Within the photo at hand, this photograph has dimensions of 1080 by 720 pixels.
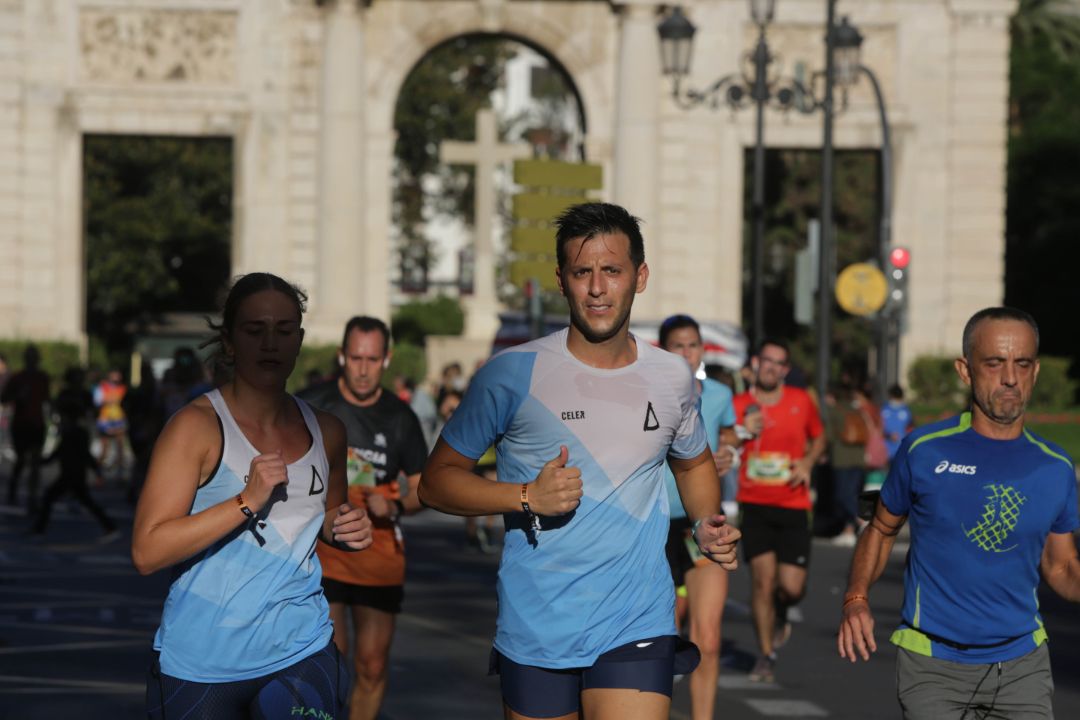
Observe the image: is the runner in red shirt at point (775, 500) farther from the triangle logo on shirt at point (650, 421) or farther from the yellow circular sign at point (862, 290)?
the yellow circular sign at point (862, 290)

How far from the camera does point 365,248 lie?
136 feet

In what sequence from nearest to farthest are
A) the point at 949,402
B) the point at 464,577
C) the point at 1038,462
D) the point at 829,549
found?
the point at 1038,462 < the point at 464,577 < the point at 829,549 < the point at 949,402

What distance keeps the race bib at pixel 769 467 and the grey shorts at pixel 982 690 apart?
6114 millimetres

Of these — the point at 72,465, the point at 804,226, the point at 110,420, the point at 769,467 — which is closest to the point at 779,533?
the point at 769,467

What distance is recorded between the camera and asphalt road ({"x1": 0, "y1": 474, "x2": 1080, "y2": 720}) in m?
10.9

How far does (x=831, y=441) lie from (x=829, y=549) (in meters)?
1.33

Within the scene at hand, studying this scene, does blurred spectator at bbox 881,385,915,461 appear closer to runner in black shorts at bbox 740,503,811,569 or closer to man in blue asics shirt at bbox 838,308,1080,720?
runner in black shorts at bbox 740,503,811,569

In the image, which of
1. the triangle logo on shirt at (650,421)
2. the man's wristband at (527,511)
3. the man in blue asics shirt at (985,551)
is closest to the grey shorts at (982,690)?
the man in blue asics shirt at (985,551)

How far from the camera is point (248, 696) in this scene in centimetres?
566

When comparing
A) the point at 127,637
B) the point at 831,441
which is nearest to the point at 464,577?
the point at 127,637

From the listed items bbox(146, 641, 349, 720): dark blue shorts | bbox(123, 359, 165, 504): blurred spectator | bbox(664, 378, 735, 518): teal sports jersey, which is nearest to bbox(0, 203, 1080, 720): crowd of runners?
bbox(146, 641, 349, 720): dark blue shorts

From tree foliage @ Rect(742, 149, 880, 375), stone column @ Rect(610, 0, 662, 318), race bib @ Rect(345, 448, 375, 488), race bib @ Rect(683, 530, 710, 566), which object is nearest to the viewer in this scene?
race bib @ Rect(345, 448, 375, 488)

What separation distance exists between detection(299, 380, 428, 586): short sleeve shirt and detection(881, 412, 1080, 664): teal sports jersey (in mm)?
2937

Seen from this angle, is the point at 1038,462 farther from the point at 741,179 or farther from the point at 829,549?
the point at 741,179
